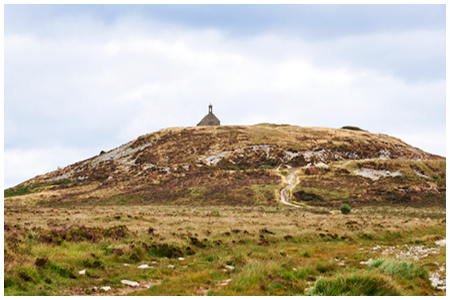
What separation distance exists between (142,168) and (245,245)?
79701mm

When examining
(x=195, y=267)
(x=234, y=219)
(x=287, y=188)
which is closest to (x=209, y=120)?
(x=287, y=188)

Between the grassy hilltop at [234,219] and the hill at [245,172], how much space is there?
0.48m

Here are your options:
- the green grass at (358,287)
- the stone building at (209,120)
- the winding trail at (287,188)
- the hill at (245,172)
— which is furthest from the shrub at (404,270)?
the stone building at (209,120)

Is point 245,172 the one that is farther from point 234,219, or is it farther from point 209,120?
point 209,120

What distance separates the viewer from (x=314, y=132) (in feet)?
401

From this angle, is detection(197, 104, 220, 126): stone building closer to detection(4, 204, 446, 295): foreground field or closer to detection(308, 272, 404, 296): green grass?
detection(4, 204, 446, 295): foreground field

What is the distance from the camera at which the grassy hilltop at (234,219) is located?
963cm

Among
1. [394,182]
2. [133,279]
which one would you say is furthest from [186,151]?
[133,279]

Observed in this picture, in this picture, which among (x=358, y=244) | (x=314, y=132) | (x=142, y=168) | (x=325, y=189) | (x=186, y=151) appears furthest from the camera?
(x=314, y=132)

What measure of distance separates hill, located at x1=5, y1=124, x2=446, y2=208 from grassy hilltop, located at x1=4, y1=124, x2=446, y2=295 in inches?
19.0

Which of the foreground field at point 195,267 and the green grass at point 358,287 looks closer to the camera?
the green grass at point 358,287

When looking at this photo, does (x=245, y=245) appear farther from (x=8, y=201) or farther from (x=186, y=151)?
(x=186, y=151)

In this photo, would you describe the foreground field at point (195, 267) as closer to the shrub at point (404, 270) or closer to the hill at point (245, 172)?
the shrub at point (404, 270)

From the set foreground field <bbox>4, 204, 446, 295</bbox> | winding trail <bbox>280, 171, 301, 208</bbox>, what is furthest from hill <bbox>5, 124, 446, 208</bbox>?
foreground field <bbox>4, 204, 446, 295</bbox>
